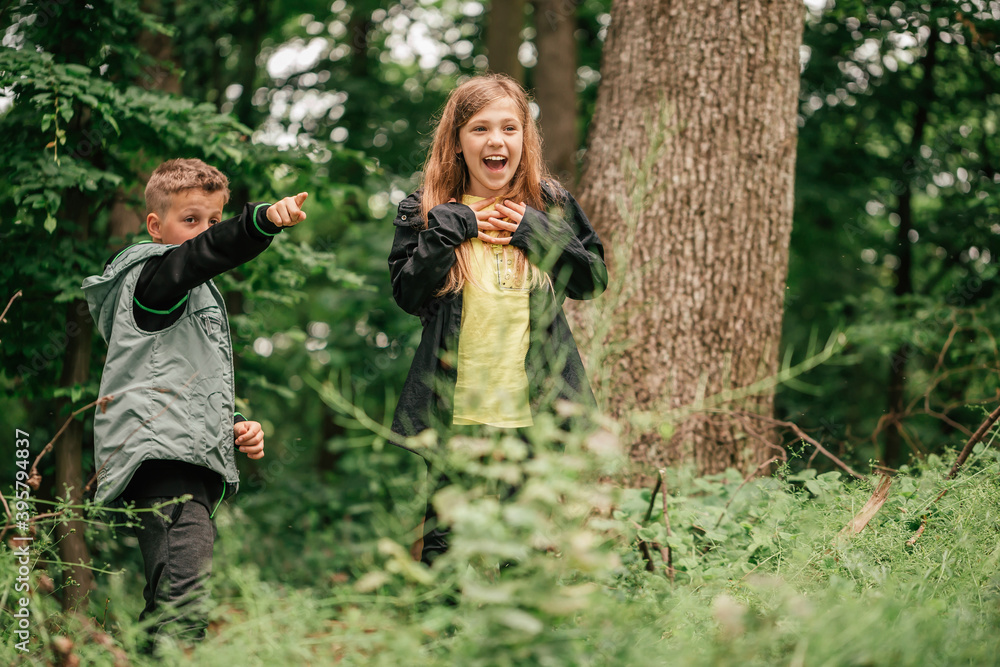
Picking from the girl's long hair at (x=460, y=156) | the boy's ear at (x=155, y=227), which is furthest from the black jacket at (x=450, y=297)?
the boy's ear at (x=155, y=227)

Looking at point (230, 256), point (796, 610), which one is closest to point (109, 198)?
point (230, 256)

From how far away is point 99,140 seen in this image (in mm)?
3510

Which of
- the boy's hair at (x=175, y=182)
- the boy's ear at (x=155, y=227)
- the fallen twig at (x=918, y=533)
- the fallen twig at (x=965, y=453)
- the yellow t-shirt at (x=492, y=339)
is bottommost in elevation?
the fallen twig at (x=918, y=533)

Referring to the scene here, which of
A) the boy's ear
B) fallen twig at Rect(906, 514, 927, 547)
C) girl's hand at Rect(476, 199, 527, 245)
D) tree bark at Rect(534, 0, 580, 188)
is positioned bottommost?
fallen twig at Rect(906, 514, 927, 547)

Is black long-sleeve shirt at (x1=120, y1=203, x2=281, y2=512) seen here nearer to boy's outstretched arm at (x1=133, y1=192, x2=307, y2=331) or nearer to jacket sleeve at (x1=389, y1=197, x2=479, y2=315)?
boy's outstretched arm at (x1=133, y1=192, x2=307, y2=331)

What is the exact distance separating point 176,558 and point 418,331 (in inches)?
149

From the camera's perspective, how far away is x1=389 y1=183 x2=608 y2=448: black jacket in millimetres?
2447

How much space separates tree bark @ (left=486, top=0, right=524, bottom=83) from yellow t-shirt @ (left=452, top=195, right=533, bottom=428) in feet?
17.2

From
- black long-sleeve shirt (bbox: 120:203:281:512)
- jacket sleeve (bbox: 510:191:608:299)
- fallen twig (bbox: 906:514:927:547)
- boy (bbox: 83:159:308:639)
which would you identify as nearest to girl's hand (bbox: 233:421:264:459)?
boy (bbox: 83:159:308:639)

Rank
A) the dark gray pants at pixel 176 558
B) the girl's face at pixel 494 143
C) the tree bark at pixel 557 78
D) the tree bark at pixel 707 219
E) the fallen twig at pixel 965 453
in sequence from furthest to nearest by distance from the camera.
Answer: the tree bark at pixel 557 78 < the tree bark at pixel 707 219 < the girl's face at pixel 494 143 < the fallen twig at pixel 965 453 < the dark gray pants at pixel 176 558

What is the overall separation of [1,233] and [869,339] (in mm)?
5351

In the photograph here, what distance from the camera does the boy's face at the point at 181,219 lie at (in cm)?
260

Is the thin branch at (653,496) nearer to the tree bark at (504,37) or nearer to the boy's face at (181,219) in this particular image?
the boy's face at (181,219)

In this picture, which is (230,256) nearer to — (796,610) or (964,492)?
(796,610)
